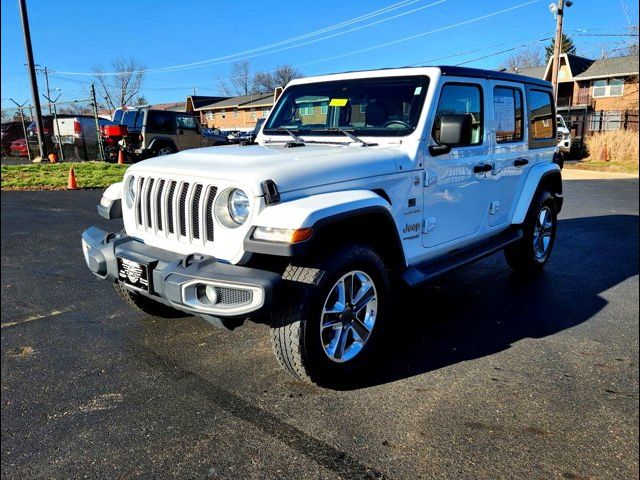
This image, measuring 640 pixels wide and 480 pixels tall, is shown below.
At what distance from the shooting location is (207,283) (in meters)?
2.40

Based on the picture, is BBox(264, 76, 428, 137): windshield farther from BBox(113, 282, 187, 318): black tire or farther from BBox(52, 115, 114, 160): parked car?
BBox(52, 115, 114, 160): parked car

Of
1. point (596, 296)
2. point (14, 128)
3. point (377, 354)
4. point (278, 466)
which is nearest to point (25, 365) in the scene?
point (278, 466)

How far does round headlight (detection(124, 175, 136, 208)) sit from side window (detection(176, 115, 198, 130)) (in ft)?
42.7

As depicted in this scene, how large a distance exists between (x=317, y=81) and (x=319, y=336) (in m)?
2.41

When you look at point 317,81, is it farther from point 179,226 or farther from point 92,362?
point 92,362

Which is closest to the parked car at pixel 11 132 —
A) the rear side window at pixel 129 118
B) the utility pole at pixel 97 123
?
the utility pole at pixel 97 123

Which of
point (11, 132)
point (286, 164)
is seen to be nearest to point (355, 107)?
point (286, 164)

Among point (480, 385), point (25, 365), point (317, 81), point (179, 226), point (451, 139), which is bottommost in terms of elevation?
point (480, 385)

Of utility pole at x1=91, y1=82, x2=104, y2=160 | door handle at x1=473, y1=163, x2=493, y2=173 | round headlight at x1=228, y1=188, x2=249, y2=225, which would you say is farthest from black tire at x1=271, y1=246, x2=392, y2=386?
utility pole at x1=91, y1=82, x2=104, y2=160

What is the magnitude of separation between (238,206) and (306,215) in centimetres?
42

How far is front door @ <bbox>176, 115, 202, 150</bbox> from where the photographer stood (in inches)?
610

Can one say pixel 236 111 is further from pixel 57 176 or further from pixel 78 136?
pixel 57 176

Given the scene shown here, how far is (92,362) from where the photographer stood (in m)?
2.99

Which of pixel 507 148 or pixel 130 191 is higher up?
pixel 507 148
